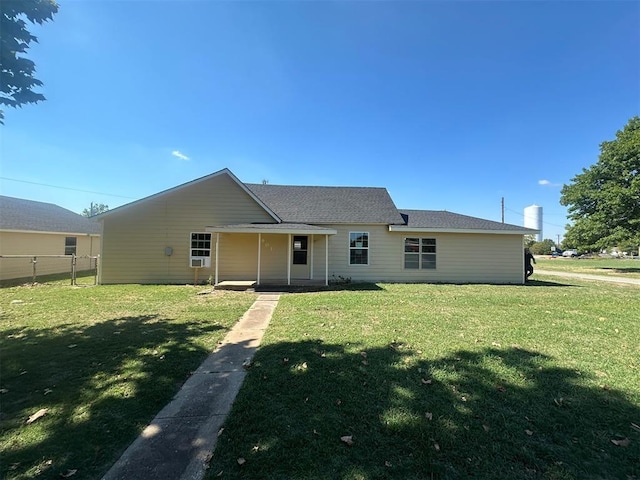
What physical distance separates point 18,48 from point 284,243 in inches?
375

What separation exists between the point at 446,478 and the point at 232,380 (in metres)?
2.50

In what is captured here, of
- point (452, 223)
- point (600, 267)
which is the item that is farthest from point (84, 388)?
point (600, 267)

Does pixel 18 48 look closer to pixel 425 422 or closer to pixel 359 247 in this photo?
pixel 425 422

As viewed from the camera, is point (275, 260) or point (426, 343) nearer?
point (426, 343)

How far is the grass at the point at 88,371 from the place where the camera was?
2395 mm

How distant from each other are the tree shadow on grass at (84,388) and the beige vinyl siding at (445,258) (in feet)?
29.3

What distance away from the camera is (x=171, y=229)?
42.0 ft

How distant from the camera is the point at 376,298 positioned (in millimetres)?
9086

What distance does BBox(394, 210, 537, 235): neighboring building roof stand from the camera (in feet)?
44.8

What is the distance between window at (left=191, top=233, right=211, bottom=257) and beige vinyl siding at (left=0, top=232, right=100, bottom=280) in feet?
27.2

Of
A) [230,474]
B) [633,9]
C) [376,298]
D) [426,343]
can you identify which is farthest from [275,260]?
[633,9]

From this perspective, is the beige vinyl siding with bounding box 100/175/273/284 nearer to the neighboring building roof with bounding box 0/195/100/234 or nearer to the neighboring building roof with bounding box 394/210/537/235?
the neighboring building roof with bounding box 0/195/100/234

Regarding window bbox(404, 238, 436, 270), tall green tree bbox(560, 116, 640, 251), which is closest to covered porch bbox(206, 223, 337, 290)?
window bbox(404, 238, 436, 270)

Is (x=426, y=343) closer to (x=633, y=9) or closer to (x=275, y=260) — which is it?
(x=275, y=260)
